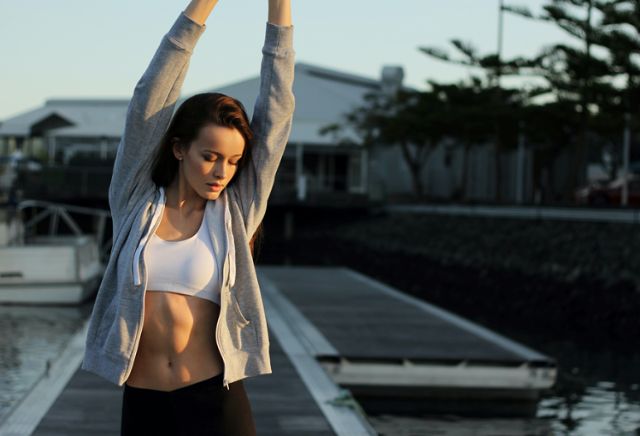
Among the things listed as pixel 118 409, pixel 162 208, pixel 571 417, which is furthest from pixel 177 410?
pixel 571 417

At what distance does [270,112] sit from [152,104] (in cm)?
28

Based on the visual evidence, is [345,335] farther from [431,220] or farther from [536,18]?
[431,220]

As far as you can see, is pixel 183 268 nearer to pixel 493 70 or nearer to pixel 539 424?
pixel 539 424

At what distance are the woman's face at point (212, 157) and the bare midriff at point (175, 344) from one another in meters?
0.26

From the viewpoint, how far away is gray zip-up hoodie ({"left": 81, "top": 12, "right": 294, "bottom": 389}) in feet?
9.45

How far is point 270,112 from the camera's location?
3021 mm

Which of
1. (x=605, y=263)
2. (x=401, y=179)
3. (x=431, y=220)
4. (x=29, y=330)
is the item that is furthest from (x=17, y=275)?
(x=401, y=179)

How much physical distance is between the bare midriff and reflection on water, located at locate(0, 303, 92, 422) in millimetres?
6454

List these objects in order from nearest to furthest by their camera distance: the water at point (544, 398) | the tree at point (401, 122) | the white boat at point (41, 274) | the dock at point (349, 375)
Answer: the dock at point (349, 375), the water at point (544, 398), the white boat at point (41, 274), the tree at point (401, 122)

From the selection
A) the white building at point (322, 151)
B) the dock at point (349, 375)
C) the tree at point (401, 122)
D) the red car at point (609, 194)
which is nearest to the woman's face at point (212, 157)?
the dock at point (349, 375)

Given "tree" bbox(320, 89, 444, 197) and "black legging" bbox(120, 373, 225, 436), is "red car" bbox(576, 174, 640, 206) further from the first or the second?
"black legging" bbox(120, 373, 225, 436)

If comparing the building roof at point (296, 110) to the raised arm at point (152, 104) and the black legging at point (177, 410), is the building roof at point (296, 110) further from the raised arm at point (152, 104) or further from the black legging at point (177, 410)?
the black legging at point (177, 410)

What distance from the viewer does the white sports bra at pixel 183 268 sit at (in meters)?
2.90

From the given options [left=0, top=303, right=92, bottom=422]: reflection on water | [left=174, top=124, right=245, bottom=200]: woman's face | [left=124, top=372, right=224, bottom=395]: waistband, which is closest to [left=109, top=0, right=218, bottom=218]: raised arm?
[left=174, top=124, right=245, bottom=200]: woman's face
